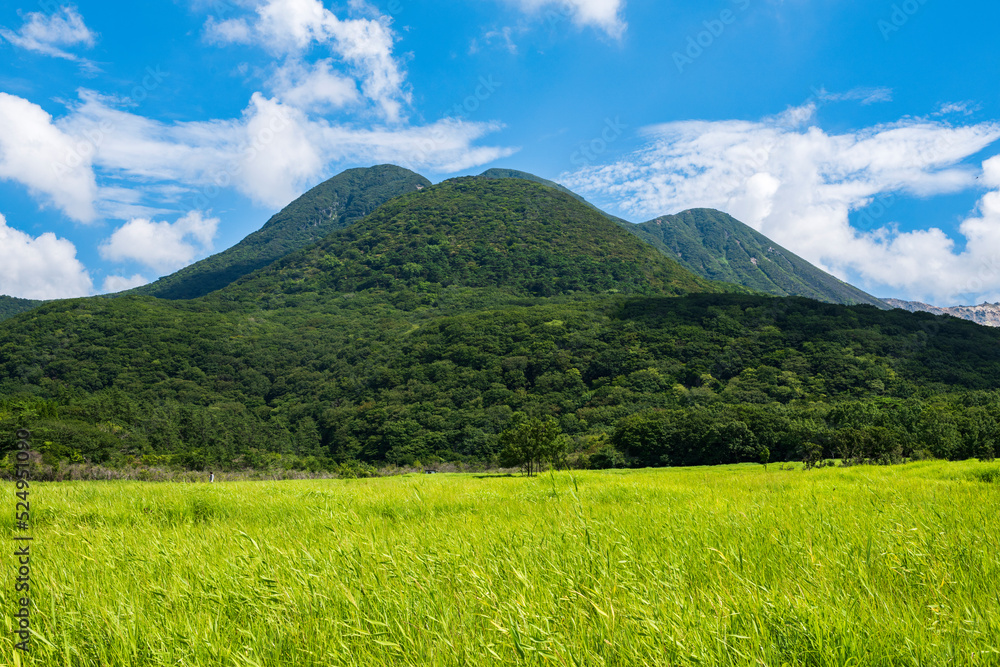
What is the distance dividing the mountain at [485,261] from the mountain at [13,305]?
89.0 m

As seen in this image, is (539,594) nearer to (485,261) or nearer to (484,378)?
(484,378)

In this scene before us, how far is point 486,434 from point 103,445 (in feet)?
159

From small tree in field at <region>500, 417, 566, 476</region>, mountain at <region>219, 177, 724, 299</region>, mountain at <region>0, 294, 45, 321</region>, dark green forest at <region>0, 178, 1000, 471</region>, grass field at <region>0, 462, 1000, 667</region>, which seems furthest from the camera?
mountain at <region>0, 294, 45, 321</region>

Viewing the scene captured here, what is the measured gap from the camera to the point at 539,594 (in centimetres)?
300

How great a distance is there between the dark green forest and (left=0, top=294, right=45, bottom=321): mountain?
3341 inches

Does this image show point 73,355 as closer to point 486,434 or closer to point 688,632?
point 486,434

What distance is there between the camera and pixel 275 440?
82562 millimetres

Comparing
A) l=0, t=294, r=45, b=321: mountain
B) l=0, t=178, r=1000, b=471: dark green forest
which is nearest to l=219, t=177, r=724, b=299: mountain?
l=0, t=178, r=1000, b=471: dark green forest

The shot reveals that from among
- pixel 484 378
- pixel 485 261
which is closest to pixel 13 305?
pixel 485 261

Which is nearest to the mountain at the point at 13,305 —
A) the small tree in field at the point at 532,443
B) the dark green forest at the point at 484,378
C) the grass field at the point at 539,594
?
the dark green forest at the point at 484,378

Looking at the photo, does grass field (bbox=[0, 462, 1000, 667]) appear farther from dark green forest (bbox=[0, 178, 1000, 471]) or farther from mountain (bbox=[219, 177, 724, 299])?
mountain (bbox=[219, 177, 724, 299])

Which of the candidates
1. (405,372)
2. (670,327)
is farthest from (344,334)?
(670,327)

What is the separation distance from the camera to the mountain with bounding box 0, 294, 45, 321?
581ft

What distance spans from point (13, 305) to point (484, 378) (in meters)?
198
